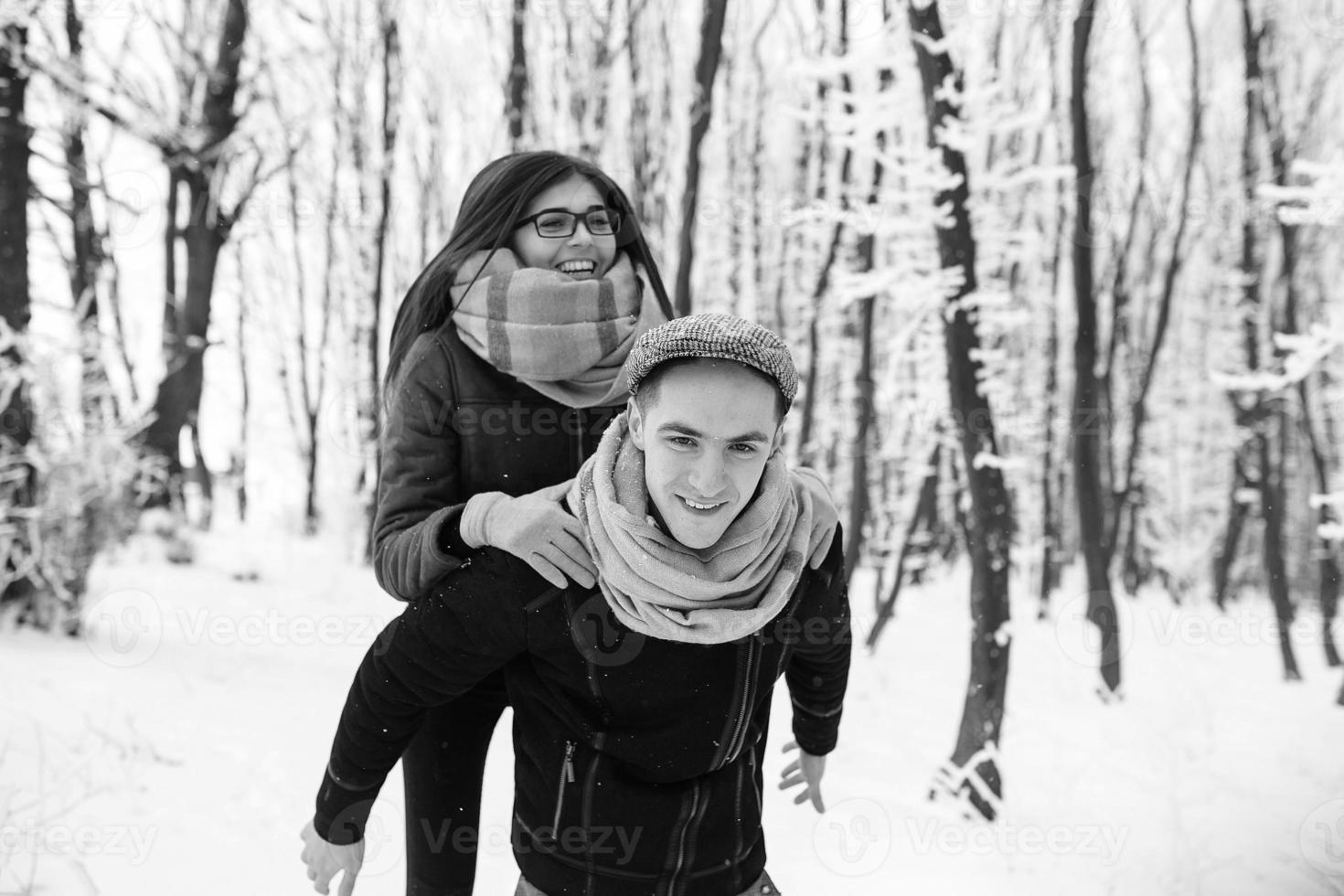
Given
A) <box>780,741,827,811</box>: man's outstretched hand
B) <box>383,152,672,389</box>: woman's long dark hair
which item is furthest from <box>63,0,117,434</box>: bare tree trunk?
<box>780,741,827,811</box>: man's outstretched hand

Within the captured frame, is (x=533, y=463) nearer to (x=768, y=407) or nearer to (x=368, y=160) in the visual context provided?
(x=768, y=407)

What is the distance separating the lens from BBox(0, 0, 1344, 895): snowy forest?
171 inches

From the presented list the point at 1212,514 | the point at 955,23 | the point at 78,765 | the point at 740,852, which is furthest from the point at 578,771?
the point at 1212,514

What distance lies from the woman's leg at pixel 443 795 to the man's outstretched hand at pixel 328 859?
1.11 feet

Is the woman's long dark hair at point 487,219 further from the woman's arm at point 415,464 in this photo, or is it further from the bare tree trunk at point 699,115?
the bare tree trunk at point 699,115

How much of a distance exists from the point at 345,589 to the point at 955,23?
7.98 meters

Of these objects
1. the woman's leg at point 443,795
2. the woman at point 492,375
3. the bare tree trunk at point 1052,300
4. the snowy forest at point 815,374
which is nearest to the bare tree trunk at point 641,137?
the snowy forest at point 815,374

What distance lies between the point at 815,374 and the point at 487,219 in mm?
9764

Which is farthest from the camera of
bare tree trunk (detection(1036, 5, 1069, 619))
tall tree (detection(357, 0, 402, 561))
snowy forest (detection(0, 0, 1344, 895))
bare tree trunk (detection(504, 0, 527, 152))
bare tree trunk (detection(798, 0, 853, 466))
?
tall tree (detection(357, 0, 402, 561))

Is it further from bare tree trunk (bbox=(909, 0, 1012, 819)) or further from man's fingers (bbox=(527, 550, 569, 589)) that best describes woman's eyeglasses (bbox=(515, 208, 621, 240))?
bare tree trunk (bbox=(909, 0, 1012, 819))

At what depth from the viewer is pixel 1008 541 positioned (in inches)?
198

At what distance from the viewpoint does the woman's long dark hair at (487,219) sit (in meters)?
2.14

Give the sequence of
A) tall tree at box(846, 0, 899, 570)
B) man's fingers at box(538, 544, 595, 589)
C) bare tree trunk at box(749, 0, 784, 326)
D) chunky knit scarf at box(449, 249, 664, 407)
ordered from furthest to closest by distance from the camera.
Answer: bare tree trunk at box(749, 0, 784, 326) → tall tree at box(846, 0, 899, 570) → chunky knit scarf at box(449, 249, 664, 407) → man's fingers at box(538, 544, 595, 589)

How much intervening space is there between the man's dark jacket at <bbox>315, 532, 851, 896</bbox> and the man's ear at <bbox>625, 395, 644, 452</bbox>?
292 millimetres
